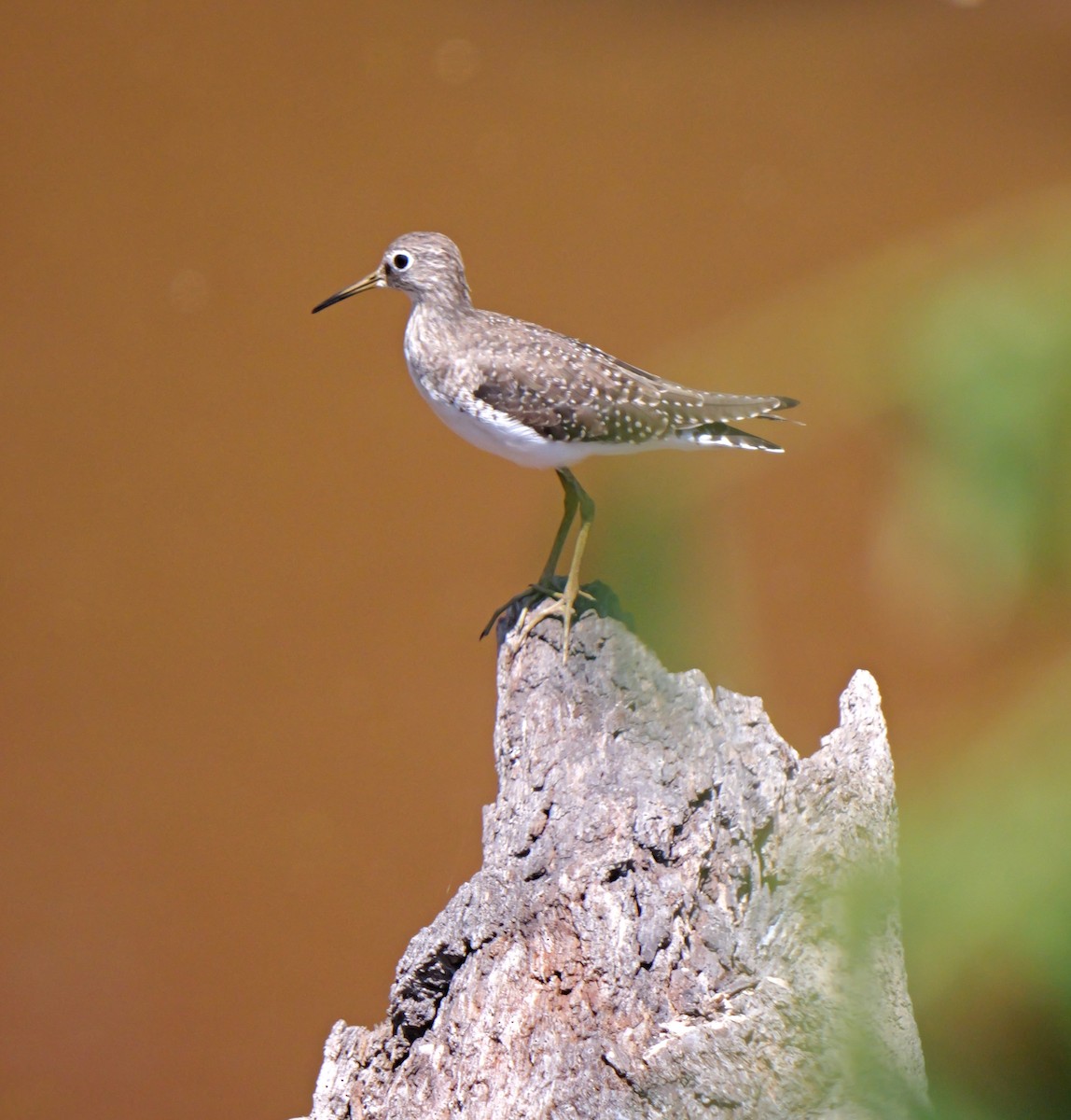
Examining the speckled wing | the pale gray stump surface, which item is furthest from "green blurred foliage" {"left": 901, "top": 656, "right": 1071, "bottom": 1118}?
the speckled wing

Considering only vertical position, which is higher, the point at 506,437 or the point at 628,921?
the point at 506,437

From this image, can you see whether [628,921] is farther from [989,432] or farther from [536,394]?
[989,432]

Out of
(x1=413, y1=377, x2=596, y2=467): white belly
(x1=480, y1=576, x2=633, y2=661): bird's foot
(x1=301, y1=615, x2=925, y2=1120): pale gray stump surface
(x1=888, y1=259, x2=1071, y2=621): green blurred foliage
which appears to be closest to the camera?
(x1=888, y1=259, x2=1071, y2=621): green blurred foliage

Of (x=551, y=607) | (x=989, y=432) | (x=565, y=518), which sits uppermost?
(x=565, y=518)

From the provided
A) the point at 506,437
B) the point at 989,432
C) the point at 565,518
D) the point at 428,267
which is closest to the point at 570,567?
the point at 565,518

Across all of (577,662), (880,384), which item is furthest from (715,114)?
(880,384)

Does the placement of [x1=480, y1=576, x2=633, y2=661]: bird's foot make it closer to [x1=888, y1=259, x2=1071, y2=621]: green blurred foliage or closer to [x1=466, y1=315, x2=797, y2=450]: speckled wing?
[x1=466, y1=315, x2=797, y2=450]: speckled wing
